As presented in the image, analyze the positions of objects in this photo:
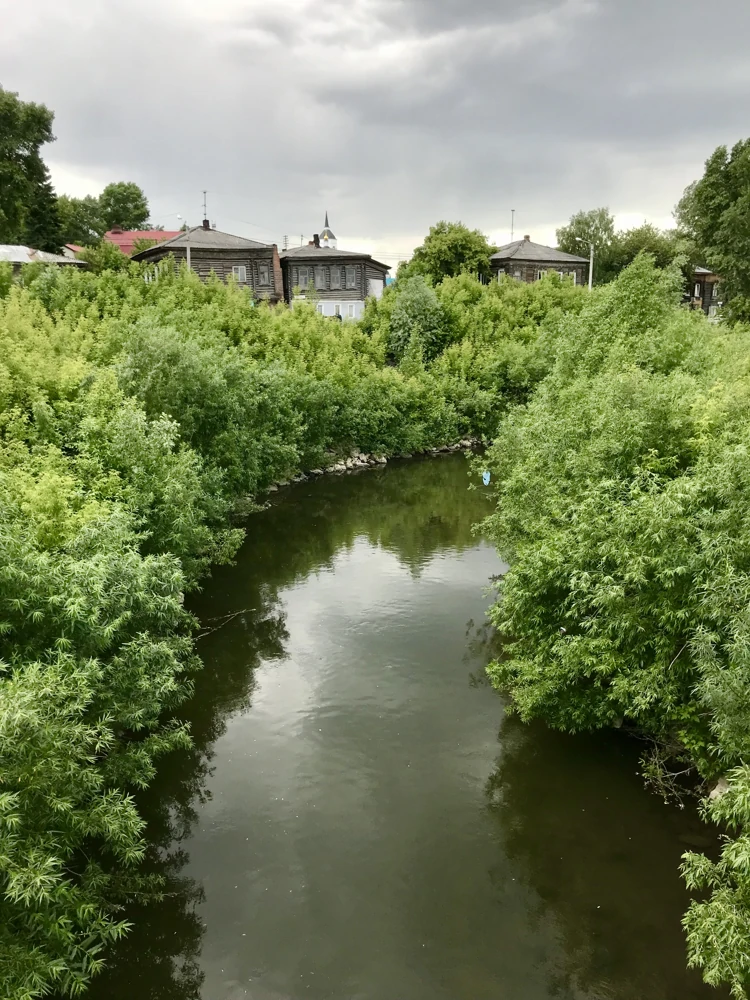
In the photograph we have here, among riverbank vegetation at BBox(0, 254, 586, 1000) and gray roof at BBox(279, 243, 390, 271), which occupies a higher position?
gray roof at BBox(279, 243, 390, 271)

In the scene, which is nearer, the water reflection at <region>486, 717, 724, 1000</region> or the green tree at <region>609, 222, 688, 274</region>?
the water reflection at <region>486, 717, 724, 1000</region>

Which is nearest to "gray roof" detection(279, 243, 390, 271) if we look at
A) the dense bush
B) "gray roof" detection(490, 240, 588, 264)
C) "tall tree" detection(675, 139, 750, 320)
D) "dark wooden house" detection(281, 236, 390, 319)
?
"dark wooden house" detection(281, 236, 390, 319)

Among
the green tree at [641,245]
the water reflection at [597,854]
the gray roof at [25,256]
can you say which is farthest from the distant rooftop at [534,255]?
the water reflection at [597,854]

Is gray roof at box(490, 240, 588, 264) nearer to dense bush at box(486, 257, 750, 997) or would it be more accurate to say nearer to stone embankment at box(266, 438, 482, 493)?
stone embankment at box(266, 438, 482, 493)

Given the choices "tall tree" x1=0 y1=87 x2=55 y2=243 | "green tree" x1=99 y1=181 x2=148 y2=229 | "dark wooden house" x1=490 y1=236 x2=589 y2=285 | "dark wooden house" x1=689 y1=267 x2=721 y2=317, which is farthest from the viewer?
"green tree" x1=99 y1=181 x2=148 y2=229

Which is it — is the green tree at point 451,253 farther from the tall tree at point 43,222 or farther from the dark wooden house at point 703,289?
the tall tree at point 43,222

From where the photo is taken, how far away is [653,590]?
10.9 m

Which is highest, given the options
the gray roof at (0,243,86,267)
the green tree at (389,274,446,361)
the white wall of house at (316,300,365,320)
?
the gray roof at (0,243,86,267)

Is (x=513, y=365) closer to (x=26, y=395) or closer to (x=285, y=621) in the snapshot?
(x=285, y=621)

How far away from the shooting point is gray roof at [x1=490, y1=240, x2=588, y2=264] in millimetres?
59188

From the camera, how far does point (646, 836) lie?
446 inches

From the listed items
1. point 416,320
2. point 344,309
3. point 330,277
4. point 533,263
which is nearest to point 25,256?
point 330,277

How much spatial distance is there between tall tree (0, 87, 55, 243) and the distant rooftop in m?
36.5

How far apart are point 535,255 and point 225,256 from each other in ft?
89.8
